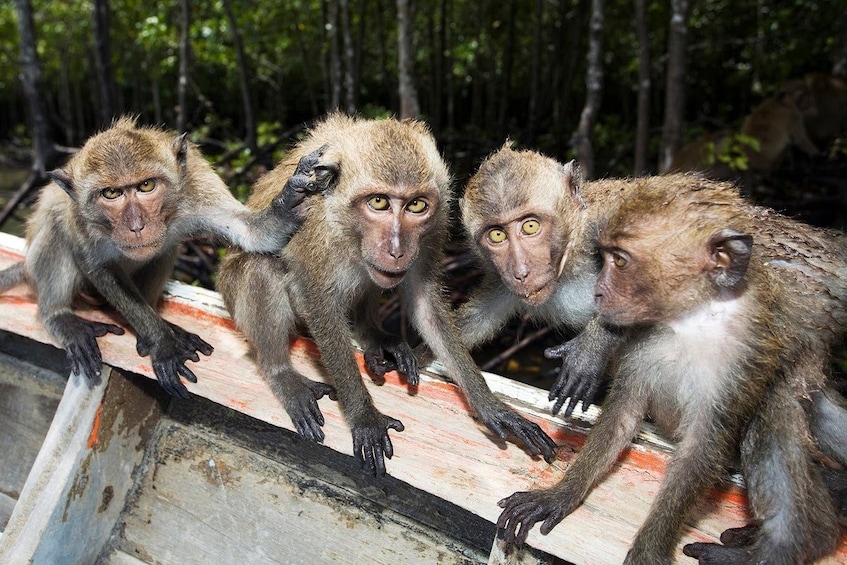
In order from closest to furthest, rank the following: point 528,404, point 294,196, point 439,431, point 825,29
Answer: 1. point 439,431
2. point 528,404
3. point 294,196
4. point 825,29

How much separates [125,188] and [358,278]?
121 cm

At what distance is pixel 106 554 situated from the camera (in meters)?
3.19

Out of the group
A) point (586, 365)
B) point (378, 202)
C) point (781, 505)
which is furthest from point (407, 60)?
point (781, 505)

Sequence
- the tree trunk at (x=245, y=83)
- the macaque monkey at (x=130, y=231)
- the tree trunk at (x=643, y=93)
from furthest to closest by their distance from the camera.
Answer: the tree trunk at (x=245, y=83)
the tree trunk at (x=643, y=93)
the macaque monkey at (x=130, y=231)

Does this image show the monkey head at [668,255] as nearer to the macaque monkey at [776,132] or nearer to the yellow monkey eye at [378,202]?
the yellow monkey eye at [378,202]

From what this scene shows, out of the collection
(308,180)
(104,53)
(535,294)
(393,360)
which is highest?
(308,180)

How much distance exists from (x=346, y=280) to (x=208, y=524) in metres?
1.20

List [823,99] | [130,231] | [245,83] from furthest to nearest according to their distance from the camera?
1. [245,83]
2. [823,99]
3. [130,231]

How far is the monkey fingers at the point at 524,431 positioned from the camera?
2.78 meters

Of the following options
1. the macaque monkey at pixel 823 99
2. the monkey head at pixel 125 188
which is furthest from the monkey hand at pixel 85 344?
the macaque monkey at pixel 823 99

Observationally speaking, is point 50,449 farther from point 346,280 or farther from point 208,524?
point 346,280

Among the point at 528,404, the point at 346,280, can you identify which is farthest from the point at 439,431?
the point at 346,280

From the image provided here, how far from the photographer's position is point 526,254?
9.87 ft

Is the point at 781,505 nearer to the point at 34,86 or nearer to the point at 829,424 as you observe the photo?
Answer: the point at 829,424
